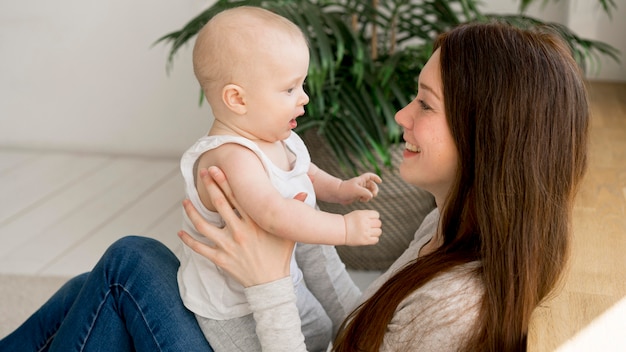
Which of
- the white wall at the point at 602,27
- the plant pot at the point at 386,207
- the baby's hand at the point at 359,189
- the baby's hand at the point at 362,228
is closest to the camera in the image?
the baby's hand at the point at 362,228

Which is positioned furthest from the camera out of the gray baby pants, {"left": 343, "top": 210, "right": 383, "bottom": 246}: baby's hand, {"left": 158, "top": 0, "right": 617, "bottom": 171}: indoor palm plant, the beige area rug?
the beige area rug

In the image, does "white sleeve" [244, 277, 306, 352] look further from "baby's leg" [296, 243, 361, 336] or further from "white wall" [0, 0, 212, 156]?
"white wall" [0, 0, 212, 156]

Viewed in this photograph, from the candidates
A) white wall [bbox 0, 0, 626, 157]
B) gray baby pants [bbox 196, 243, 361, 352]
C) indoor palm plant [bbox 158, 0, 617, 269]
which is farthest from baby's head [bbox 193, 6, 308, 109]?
white wall [bbox 0, 0, 626, 157]

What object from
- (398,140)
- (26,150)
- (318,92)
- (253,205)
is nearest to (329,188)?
(253,205)

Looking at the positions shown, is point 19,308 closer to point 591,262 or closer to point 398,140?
point 398,140

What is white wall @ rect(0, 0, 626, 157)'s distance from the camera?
144 inches

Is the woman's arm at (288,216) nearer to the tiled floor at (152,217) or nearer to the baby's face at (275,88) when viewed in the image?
the baby's face at (275,88)

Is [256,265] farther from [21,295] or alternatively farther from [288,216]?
[21,295]

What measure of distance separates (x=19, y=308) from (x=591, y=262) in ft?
5.90

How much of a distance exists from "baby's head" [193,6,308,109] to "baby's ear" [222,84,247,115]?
0.01 metres

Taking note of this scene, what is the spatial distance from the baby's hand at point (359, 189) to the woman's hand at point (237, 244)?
0.73 feet

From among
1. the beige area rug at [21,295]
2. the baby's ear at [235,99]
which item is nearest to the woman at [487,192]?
the baby's ear at [235,99]

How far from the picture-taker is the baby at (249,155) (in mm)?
1229

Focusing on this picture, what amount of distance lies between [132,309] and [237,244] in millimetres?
255
